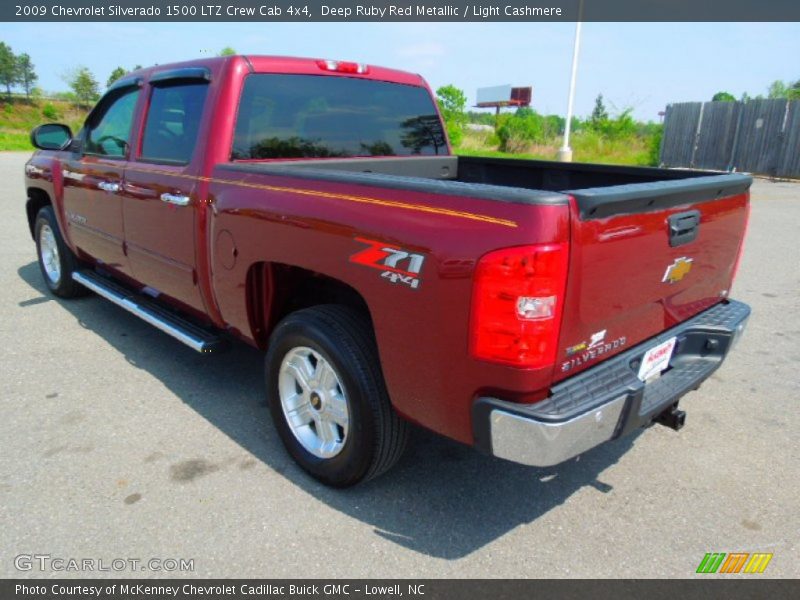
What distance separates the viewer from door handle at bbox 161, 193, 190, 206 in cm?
318

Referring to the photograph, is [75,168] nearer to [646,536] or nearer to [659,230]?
[659,230]

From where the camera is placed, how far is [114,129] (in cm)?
420

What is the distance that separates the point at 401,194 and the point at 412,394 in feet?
2.50

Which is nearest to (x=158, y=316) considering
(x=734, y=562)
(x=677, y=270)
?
(x=677, y=270)

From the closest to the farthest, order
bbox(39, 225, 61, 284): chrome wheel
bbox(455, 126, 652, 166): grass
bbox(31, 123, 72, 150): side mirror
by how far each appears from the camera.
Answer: bbox(31, 123, 72, 150): side mirror
bbox(39, 225, 61, 284): chrome wheel
bbox(455, 126, 652, 166): grass

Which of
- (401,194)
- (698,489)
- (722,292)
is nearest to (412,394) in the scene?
(401,194)

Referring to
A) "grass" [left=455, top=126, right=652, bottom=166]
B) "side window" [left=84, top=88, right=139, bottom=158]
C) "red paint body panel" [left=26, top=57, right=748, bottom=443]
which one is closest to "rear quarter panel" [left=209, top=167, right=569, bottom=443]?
"red paint body panel" [left=26, top=57, right=748, bottom=443]

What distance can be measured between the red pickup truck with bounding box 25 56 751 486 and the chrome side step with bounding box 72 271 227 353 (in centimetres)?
2

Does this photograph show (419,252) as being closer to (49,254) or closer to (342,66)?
(342,66)

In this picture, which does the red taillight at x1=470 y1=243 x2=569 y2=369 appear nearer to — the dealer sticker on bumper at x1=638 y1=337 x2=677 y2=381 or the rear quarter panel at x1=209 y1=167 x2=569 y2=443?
the rear quarter panel at x1=209 y1=167 x2=569 y2=443

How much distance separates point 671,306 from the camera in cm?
259

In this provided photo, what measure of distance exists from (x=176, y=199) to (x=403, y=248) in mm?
1725

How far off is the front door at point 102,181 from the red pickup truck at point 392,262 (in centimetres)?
3

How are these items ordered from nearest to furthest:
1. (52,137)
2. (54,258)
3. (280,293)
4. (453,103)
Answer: (280,293)
(52,137)
(54,258)
(453,103)
